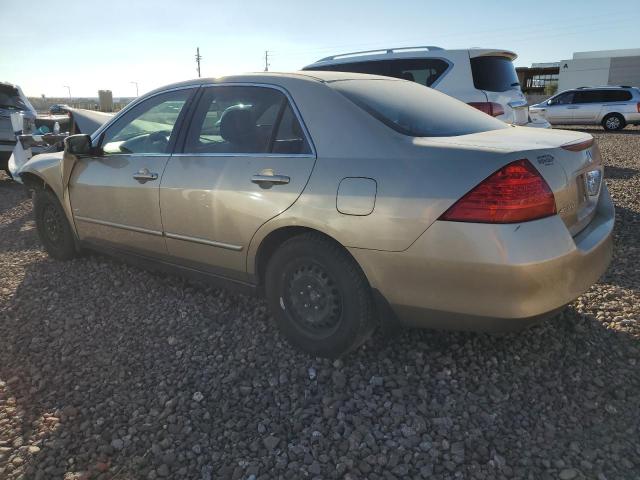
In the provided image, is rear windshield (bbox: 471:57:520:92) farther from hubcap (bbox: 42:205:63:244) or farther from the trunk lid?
hubcap (bbox: 42:205:63:244)

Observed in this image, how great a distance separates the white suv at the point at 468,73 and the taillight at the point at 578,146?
3.54 m

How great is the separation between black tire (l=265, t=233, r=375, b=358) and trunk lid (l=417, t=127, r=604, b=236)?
0.77m

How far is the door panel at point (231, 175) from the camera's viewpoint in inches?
110

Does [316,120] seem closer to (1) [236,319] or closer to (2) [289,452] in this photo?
(1) [236,319]

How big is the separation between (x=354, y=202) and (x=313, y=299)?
65cm

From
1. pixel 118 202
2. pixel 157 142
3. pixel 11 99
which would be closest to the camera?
pixel 157 142

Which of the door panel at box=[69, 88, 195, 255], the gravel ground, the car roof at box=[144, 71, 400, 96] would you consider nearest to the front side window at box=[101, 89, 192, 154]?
the door panel at box=[69, 88, 195, 255]

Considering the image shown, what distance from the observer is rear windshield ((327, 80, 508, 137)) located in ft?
8.79

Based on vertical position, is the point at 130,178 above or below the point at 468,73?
below

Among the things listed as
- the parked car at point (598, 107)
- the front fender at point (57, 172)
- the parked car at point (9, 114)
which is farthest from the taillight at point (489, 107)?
the parked car at point (598, 107)

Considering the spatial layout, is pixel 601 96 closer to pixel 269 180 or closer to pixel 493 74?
pixel 493 74

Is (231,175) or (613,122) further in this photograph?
(613,122)

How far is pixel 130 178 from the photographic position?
3629 mm

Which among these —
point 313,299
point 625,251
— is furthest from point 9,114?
point 625,251
